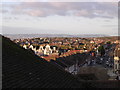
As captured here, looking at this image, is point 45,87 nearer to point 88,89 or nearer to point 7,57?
point 7,57

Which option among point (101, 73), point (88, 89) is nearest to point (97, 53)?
point (101, 73)

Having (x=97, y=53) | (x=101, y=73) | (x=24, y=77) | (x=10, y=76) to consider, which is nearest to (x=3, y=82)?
(x=10, y=76)

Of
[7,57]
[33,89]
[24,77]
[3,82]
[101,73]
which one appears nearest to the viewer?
[3,82]

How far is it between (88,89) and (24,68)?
2.26 metres

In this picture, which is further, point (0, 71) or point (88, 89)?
point (88, 89)

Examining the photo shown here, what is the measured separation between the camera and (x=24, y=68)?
5953mm

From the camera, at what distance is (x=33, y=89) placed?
4.93m

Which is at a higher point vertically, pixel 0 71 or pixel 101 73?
pixel 0 71

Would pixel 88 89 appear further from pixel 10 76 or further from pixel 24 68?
pixel 10 76

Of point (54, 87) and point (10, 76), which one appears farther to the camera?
point (54, 87)

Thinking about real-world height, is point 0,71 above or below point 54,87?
above

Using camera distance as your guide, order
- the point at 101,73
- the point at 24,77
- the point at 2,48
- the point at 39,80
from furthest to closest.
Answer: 1. the point at 101,73
2. the point at 2,48
3. the point at 39,80
4. the point at 24,77

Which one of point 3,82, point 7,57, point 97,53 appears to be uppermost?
point 7,57

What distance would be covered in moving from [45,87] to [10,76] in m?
0.96
